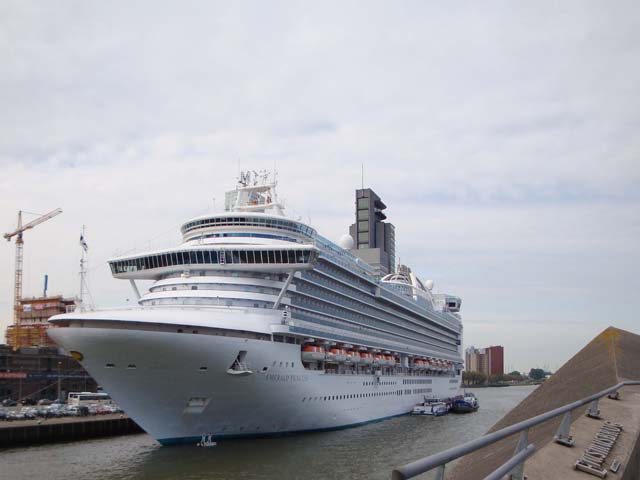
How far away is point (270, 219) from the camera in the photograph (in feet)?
124

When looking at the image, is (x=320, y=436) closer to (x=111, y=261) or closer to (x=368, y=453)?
(x=368, y=453)

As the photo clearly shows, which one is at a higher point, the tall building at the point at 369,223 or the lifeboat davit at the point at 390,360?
the tall building at the point at 369,223

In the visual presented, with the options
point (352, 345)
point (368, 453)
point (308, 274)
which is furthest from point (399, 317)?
point (368, 453)

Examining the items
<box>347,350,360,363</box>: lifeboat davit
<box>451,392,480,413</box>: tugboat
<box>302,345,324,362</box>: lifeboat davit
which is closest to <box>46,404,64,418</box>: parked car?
<box>302,345,324,362</box>: lifeboat davit

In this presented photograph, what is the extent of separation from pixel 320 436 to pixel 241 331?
9.80 meters

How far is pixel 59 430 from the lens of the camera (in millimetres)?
39281

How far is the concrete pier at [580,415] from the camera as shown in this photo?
22.1ft

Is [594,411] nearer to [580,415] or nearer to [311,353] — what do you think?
[580,415]

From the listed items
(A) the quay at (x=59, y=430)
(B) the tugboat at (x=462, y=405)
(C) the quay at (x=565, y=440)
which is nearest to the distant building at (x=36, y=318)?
(A) the quay at (x=59, y=430)

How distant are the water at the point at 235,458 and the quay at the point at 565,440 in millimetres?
13733

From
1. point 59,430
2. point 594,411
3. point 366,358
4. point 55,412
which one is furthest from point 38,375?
point 594,411

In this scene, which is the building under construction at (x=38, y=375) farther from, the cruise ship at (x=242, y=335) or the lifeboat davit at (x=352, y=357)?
the lifeboat davit at (x=352, y=357)

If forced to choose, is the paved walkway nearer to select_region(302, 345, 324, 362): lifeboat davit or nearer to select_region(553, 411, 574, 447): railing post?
select_region(553, 411, 574, 447): railing post

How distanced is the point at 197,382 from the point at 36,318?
101808 mm
